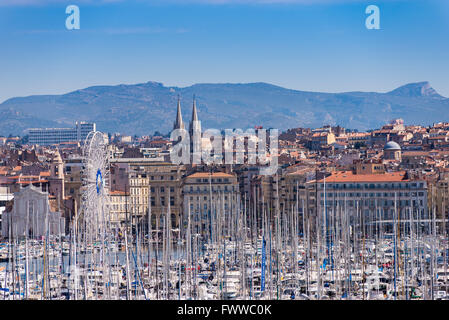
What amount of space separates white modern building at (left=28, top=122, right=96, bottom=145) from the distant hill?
1.85 feet

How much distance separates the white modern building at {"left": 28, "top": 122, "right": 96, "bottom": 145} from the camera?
4153 centimetres

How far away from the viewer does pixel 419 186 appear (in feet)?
58.3

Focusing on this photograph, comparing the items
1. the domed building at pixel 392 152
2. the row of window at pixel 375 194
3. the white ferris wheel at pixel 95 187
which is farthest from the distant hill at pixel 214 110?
the white ferris wheel at pixel 95 187

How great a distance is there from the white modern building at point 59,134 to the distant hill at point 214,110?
56 cm

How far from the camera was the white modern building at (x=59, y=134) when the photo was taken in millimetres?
41531

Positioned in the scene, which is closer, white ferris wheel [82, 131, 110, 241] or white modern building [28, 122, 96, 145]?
white ferris wheel [82, 131, 110, 241]

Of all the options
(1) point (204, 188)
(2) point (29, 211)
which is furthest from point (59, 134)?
(2) point (29, 211)

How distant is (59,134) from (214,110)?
8.69m

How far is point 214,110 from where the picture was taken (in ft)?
130

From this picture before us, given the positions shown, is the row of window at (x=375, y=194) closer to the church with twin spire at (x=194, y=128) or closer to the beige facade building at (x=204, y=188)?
the beige facade building at (x=204, y=188)

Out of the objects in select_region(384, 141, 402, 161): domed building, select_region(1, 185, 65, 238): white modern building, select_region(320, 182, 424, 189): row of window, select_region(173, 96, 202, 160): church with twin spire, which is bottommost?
select_region(1, 185, 65, 238): white modern building

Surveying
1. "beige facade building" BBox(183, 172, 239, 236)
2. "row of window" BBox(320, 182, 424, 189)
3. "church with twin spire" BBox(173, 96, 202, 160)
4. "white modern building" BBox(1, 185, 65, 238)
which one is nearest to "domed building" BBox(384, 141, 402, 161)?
"beige facade building" BBox(183, 172, 239, 236)

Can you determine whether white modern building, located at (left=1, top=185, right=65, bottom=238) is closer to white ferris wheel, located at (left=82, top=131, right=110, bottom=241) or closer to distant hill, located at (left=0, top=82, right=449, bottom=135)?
white ferris wheel, located at (left=82, top=131, right=110, bottom=241)
